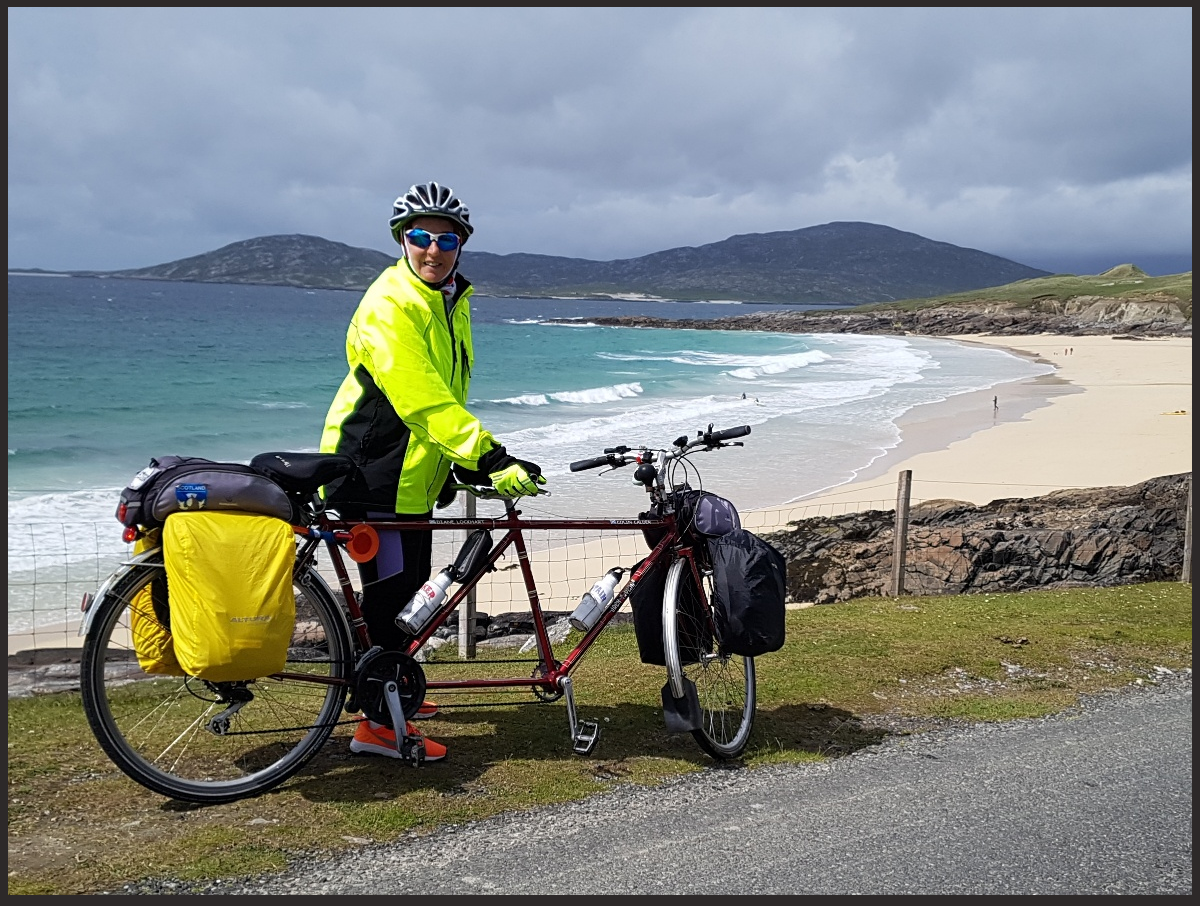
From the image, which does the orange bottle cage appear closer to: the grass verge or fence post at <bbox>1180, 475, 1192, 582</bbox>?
the grass verge

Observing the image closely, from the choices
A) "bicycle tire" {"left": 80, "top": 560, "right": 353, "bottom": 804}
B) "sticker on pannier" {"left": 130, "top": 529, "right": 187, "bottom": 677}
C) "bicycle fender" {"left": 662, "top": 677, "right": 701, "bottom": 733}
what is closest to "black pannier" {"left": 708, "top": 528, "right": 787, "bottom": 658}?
"bicycle fender" {"left": 662, "top": 677, "right": 701, "bottom": 733}

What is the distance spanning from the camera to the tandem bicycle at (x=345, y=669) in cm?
367

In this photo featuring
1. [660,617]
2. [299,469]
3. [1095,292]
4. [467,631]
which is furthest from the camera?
[1095,292]

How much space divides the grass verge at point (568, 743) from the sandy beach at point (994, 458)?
215cm

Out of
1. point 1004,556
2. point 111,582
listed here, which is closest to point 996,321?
point 1004,556

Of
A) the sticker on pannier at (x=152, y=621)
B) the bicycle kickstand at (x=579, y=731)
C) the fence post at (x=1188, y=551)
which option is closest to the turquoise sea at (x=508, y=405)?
the bicycle kickstand at (x=579, y=731)

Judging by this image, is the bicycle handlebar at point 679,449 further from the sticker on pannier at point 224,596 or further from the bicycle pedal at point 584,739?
the sticker on pannier at point 224,596

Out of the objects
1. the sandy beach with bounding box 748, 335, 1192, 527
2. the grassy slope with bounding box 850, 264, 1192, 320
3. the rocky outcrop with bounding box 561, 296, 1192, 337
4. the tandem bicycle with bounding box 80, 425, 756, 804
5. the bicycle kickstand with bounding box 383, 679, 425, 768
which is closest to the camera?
A: the tandem bicycle with bounding box 80, 425, 756, 804

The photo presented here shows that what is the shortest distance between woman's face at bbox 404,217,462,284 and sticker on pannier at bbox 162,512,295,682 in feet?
4.07

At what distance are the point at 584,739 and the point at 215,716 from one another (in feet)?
5.02

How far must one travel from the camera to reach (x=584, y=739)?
431 cm

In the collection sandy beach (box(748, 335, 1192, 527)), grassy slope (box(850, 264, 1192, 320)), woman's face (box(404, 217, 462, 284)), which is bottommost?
sandy beach (box(748, 335, 1192, 527))

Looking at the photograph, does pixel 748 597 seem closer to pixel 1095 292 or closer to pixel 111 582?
pixel 111 582

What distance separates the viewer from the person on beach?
12.8ft
